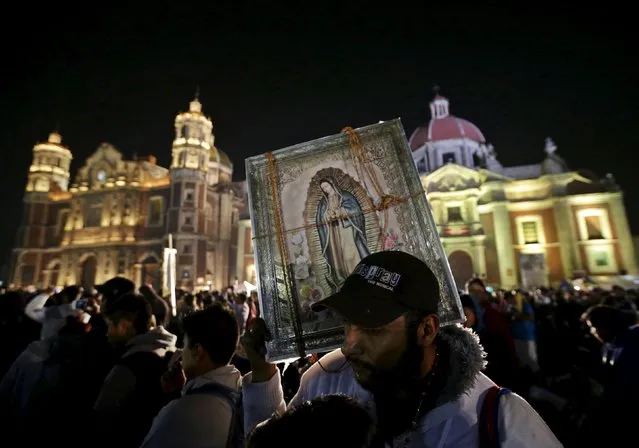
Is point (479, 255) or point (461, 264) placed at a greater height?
point (479, 255)

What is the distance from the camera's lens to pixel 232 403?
220 centimetres

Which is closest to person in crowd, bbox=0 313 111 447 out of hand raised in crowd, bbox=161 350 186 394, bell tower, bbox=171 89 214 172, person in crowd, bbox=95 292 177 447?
person in crowd, bbox=95 292 177 447

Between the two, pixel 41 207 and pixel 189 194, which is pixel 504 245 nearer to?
pixel 189 194

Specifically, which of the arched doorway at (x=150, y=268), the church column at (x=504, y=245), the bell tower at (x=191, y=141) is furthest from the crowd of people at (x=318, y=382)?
the bell tower at (x=191, y=141)

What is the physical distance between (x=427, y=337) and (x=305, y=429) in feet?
2.69

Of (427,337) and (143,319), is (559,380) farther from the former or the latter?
(143,319)

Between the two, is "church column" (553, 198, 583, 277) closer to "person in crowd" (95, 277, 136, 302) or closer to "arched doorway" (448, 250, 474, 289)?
"arched doorway" (448, 250, 474, 289)

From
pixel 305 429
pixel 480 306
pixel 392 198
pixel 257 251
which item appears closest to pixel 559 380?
pixel 480 306

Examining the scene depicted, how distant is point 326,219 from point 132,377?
2.23 meters

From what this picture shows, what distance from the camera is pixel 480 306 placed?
199 inches

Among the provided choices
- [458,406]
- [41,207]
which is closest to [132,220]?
[41,207]

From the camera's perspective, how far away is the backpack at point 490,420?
4.42 feet

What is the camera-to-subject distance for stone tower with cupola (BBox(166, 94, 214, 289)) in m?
35.5

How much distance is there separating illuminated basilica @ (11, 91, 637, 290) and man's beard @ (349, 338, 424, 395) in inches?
1249
